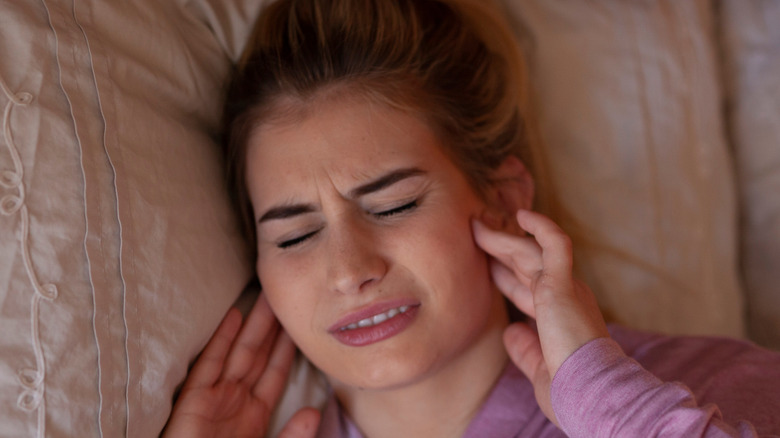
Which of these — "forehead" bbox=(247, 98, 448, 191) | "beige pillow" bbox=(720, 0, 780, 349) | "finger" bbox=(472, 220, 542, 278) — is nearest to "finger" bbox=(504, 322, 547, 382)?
"finger" bbox=(472, 220, 542, 278)

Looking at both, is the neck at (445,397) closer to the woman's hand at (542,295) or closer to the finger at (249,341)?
the woman's hand at (542,295)

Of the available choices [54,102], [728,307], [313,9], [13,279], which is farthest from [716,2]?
[13,279]

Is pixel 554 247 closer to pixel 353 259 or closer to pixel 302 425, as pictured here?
pixel 353 259

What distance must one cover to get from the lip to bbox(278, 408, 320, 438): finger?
0.29 metres

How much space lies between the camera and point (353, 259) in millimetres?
1318

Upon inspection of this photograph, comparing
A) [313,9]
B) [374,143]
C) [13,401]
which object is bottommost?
[13,401]

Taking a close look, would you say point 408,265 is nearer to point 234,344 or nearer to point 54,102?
point 234,344

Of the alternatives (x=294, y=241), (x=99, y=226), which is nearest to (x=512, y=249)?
(x=294, y=241)

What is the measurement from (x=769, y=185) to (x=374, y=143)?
1273 millimetres

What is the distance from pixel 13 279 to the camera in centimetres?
113

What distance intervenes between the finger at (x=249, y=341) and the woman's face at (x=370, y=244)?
0.13 metres

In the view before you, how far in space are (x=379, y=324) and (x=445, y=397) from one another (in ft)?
0.96

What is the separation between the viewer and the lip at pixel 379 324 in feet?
4.45

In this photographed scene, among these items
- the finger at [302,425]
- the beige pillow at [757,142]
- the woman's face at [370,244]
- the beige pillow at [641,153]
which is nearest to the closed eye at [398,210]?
the woman's face at [370,244]
